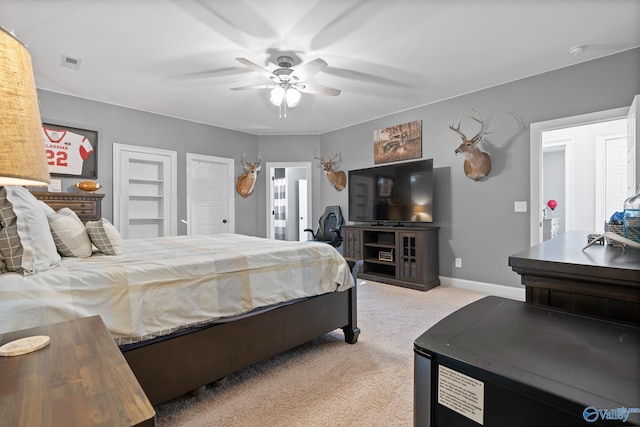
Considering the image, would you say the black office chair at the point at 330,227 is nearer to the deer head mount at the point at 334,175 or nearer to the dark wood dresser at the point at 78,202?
the deer head mount at the point at 334,175

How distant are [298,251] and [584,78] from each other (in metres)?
3.52

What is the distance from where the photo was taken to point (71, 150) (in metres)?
3.93

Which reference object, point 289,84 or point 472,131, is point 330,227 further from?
point 289,84

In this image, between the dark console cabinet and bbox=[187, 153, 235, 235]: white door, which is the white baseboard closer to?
the dark console cabinet

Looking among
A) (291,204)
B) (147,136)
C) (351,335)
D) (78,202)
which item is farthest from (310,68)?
(291,204)

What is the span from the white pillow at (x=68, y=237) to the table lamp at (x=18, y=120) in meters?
1.22

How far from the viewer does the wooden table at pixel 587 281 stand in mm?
740

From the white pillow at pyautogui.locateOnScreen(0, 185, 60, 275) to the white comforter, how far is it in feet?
0.18

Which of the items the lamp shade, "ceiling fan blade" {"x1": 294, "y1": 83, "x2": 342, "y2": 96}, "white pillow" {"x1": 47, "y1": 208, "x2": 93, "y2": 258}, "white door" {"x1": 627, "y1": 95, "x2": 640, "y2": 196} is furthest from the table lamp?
"white door" {"x1": 627, "y1": 95, "x2": 640, "y2": 196}

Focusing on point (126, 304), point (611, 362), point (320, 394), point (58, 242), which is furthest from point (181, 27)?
point (611, 362)

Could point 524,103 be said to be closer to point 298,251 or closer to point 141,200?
point 298,251

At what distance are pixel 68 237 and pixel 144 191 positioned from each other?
3370 millimetres

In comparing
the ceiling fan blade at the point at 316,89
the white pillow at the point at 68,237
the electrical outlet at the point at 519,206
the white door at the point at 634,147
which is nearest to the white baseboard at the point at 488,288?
the electrical outlet at the point at 519,206

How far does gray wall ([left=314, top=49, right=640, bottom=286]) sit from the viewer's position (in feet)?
10.1
